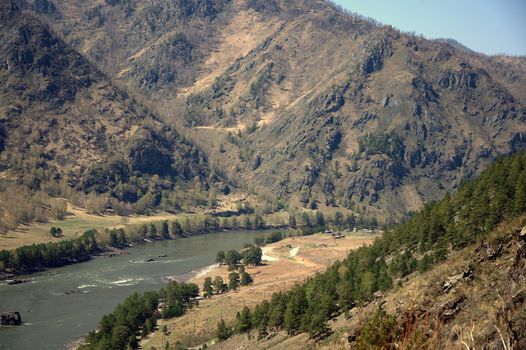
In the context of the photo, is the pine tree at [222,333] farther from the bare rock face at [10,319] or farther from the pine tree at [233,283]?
the bare rock face at [10,319]

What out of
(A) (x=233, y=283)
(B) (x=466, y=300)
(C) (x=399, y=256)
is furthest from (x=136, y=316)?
(B) (x=466, y=300)

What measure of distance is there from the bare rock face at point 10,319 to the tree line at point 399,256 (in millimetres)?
54047

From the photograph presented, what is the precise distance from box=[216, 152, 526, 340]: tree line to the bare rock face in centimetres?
Answer: 5405

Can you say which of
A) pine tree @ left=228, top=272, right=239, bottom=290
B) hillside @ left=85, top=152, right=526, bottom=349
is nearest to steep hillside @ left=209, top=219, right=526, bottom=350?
hillside @ left=85, top=152, right=526, bottom=349

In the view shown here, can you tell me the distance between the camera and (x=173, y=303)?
138 metres

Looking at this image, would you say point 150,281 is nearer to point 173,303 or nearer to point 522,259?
point 173,303

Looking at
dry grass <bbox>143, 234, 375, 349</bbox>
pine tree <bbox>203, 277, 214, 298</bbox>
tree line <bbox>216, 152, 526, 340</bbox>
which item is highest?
tree line <bbox>216, 152, 526, 340</bbox>

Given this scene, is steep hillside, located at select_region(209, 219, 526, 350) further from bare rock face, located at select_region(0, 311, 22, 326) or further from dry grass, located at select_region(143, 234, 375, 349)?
bare rock face, located at select_region(0, 311, 22, 326)

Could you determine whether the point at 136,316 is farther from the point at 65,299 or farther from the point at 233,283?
the point at 65,299

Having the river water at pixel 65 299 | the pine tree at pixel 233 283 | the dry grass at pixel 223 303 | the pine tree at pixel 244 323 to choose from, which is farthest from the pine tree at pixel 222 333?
the pine tree at pixel 233 283

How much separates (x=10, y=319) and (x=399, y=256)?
91254 mm

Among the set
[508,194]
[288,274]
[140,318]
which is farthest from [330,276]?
[288,274]

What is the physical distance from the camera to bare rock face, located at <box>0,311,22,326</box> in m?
130

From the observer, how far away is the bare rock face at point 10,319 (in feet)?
428
